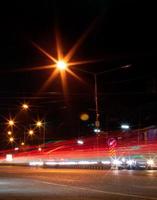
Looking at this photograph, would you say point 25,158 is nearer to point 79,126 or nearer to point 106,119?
point 106,119

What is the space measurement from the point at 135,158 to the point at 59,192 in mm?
30165

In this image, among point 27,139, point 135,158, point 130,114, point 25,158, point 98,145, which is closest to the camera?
point 135,158

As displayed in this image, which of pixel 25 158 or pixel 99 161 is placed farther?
pixel 25 158

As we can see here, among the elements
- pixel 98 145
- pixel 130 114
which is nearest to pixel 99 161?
pixel 98 145

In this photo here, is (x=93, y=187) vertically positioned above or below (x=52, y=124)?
below

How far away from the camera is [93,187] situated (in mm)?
25094

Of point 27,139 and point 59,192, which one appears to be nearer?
point 59,192

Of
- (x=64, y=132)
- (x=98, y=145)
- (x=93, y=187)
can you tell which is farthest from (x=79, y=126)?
(x=93, y=187)

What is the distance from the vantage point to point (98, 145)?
2191 inches

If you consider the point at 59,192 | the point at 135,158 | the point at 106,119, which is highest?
the point at 106,119

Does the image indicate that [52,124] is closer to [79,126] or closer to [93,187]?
[79,126]

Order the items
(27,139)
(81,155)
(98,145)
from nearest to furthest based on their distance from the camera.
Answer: (98,145) → (81,155) → (27,139)

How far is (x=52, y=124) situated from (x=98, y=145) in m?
76.1

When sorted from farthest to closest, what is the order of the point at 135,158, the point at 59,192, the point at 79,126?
the point at 79,126 < the point at 135,158 < the point at 59,192
